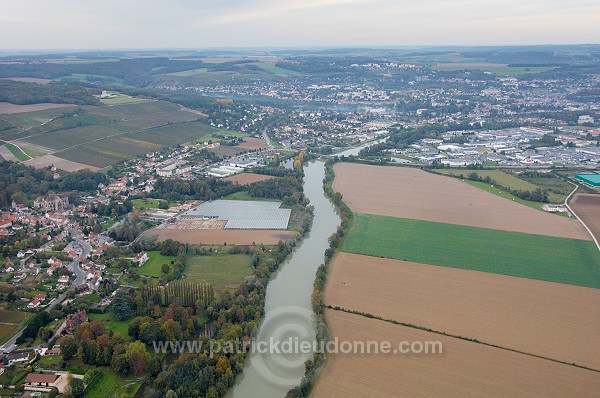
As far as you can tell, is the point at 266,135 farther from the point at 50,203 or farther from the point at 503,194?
the point at 503,194

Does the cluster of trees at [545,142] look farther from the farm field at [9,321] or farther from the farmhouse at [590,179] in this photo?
the farm field at [9,321]

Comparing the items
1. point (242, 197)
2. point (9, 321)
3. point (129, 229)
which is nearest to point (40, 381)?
point (9, 321)

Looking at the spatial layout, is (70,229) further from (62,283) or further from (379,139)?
(379,139)

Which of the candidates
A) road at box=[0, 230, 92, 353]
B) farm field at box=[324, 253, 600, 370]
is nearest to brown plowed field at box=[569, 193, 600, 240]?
farm field at box=[324, 253, 600, 370]

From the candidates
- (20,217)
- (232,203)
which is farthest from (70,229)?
(232,203)

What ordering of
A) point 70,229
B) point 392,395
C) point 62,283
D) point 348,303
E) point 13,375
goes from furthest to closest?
point 70,229 → point 62,283 → point 348,303 → point 13,375 → point 392,395
